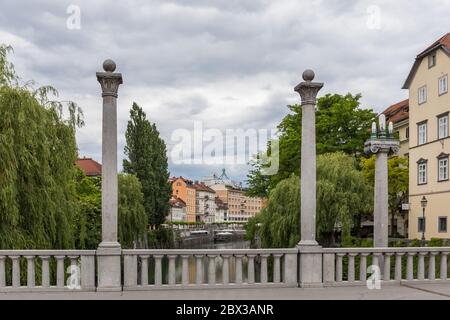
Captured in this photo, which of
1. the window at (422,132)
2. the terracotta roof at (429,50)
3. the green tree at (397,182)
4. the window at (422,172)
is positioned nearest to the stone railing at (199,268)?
the terracotta roof at (429,50)

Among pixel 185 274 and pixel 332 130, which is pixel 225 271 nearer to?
pixel 185 274

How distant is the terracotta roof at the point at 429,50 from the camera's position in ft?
112

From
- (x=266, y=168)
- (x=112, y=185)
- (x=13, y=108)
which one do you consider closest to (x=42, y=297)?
(x=112, y=185)

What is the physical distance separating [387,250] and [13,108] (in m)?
9.05

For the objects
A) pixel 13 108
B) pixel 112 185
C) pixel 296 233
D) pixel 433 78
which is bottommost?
pixel 296 233

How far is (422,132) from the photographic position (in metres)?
37.6

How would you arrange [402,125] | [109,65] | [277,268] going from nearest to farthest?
[109,65] < [277,268] < [402,125]

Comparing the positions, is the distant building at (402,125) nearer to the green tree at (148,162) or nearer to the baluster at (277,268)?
the green tree at (148,162)

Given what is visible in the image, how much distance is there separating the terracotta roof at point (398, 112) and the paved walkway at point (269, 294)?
124ft

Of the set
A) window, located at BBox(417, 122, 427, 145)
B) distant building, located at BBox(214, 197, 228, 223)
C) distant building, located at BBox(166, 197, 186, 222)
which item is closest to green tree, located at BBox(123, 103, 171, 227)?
window, located at BBox(417, 122, 427, 145)

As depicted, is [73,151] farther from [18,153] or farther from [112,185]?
[112,185]

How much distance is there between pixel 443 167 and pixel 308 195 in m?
27.6

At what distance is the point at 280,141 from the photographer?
36656 mm

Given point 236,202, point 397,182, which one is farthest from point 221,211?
point 397,182
